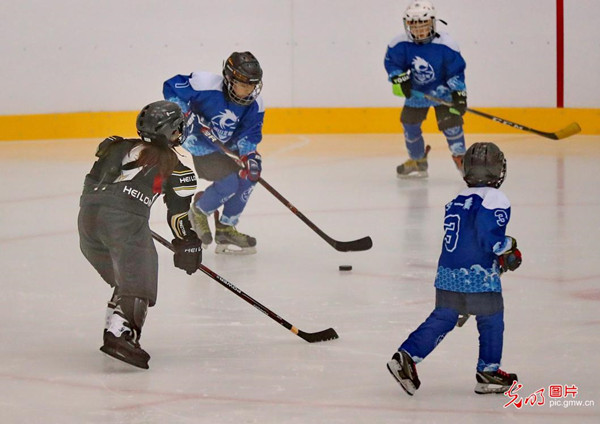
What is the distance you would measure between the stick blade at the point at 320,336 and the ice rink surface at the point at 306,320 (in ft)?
0.11

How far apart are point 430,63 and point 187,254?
4220mm

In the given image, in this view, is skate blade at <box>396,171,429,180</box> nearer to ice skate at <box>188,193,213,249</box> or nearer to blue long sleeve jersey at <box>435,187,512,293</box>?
ice skate at <box>188,193,213,249</box>

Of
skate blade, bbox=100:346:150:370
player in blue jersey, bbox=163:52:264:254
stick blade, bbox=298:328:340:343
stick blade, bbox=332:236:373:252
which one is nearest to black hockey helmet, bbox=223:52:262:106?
player in blue jersey, bbox=163:52:264:254

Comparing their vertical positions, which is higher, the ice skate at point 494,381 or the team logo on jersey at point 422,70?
the team logo on jersey at point 422,70

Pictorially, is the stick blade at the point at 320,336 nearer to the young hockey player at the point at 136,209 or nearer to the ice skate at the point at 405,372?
the young hockey player at the point at 136,209

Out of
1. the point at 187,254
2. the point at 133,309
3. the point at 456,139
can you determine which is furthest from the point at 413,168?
the point at 133,309

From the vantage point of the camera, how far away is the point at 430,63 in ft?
25.3

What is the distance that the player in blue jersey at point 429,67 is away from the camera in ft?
25.1

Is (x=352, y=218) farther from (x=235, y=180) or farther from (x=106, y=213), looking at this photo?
(x=106, y=213)

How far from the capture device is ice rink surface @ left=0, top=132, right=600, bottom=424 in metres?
A: 3.36

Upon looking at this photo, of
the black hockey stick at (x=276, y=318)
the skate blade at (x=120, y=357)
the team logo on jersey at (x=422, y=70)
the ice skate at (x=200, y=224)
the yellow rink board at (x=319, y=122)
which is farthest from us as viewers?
the yellow rink board at (x=319, y=122)

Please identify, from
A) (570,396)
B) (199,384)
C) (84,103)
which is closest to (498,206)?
(570,396)

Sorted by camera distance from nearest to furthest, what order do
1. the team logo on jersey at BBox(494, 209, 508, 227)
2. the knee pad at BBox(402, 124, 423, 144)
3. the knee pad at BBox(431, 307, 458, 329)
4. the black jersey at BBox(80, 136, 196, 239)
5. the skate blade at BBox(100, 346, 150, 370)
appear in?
the team logo on jersey at BBox(494, 209, 508, 227), the knee pad at BBox(431, 307, 458, 329), the skate blade at BBox(100, 346, 150, 370), the black jersey at BBox(80, 136, 196, 239), the knee pad at BBox(402, 124, 423, 144)

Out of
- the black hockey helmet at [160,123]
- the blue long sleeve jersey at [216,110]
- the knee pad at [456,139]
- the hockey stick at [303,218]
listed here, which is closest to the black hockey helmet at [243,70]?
the blue long sleeve jersey at [216,110]
